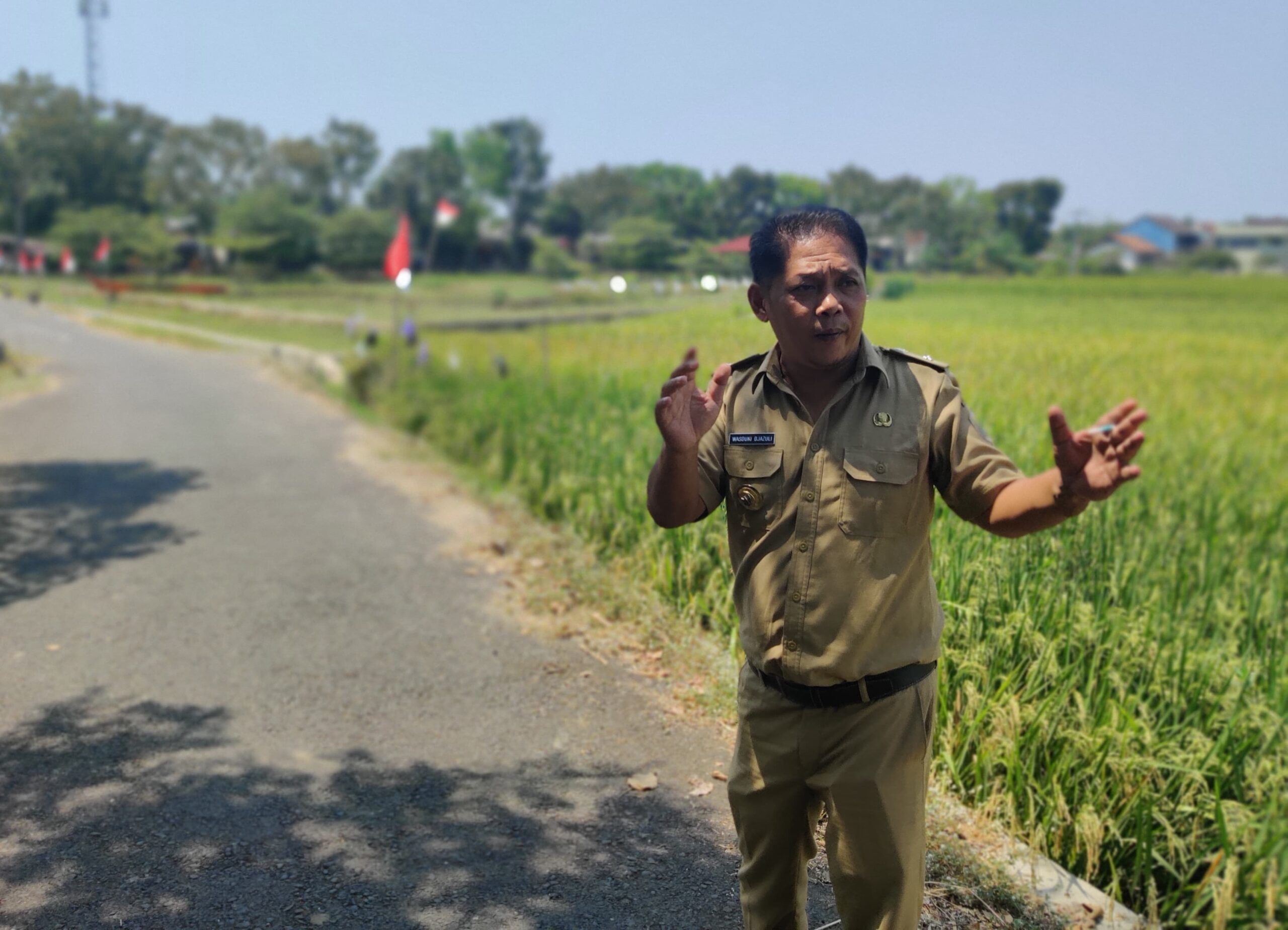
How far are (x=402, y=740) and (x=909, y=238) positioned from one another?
19.7 feet

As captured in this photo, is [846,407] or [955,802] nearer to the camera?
A: [846,407]

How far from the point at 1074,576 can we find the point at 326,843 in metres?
3.45

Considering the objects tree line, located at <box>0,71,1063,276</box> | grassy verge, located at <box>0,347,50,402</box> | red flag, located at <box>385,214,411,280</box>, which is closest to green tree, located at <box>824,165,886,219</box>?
tree line, located at <box>0,71,1063,276</box>

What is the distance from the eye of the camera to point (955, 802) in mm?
3932

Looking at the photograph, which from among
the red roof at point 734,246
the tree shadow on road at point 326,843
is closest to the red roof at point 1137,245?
the red roof at point 734,246

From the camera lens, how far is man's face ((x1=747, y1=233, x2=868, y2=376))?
2465mm

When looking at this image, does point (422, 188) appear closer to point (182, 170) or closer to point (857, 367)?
point (182, 170)

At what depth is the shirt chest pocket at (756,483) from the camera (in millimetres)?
2533

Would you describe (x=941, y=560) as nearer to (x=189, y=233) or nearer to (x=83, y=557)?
(x=83, y=557)

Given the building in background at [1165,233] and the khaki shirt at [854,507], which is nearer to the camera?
the khaki shirt at [854,507]

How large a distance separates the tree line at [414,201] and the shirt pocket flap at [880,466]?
4428 millimetres

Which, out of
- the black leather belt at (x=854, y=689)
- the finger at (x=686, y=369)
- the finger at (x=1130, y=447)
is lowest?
the black leather belt at (x=854, y=689)

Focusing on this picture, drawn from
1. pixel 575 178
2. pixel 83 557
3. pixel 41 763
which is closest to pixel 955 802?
pixel 41 763

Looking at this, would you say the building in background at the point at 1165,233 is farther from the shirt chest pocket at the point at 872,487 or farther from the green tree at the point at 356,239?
the shirt chest pocket at the point at 872,487
